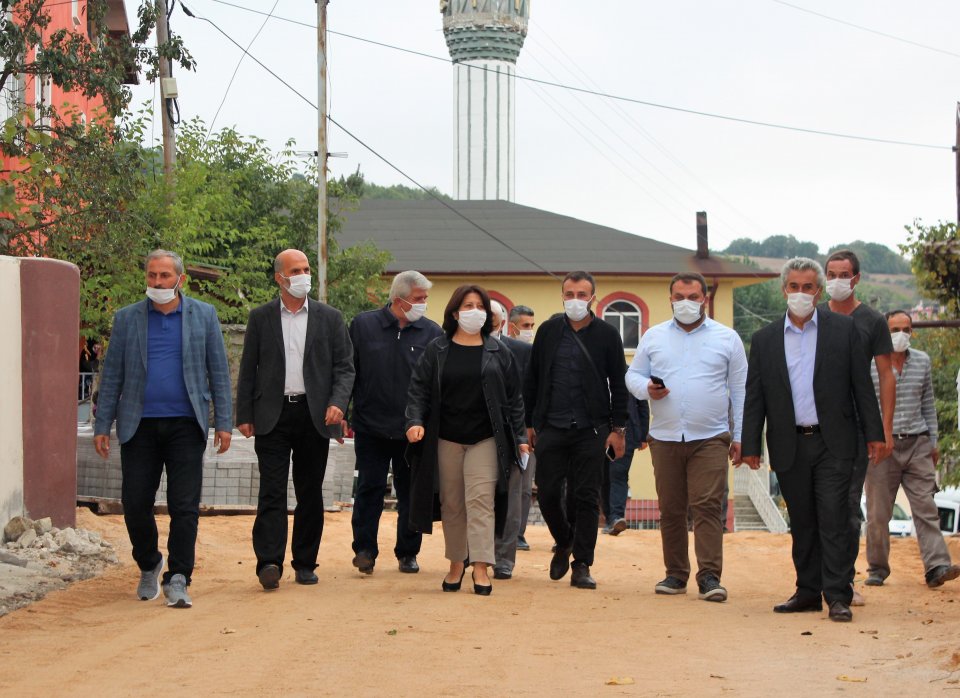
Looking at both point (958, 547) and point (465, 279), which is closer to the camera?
point (958, 547)

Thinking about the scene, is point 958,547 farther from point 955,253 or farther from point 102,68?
point 102,68

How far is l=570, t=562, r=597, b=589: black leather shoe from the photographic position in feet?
35.1

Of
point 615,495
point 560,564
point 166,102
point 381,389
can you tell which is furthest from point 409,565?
point 166,102

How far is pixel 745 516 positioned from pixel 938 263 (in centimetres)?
2847

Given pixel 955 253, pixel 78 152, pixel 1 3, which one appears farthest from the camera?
pixel 955 253

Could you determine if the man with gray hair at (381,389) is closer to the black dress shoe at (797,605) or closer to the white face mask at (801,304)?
the white face mask at (801,304)

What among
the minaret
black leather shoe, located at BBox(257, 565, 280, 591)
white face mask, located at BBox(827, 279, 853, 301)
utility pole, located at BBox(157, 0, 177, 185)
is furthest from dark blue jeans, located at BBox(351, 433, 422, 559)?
the minaret

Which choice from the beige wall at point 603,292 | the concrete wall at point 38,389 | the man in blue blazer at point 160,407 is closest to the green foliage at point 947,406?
the concrete wall at point 38,389

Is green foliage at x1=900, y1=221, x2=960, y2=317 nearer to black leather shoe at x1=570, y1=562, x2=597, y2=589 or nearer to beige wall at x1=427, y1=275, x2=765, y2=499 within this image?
black leather shoe at x1=570, y1=562, x2=597, y2=589

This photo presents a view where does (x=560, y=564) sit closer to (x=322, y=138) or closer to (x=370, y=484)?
(x=370, y=484)

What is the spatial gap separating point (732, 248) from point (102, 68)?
151 meters

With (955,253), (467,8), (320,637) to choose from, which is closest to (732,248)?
(467,8)

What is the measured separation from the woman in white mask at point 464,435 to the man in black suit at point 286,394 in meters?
0.56

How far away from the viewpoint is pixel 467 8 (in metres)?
58.5
